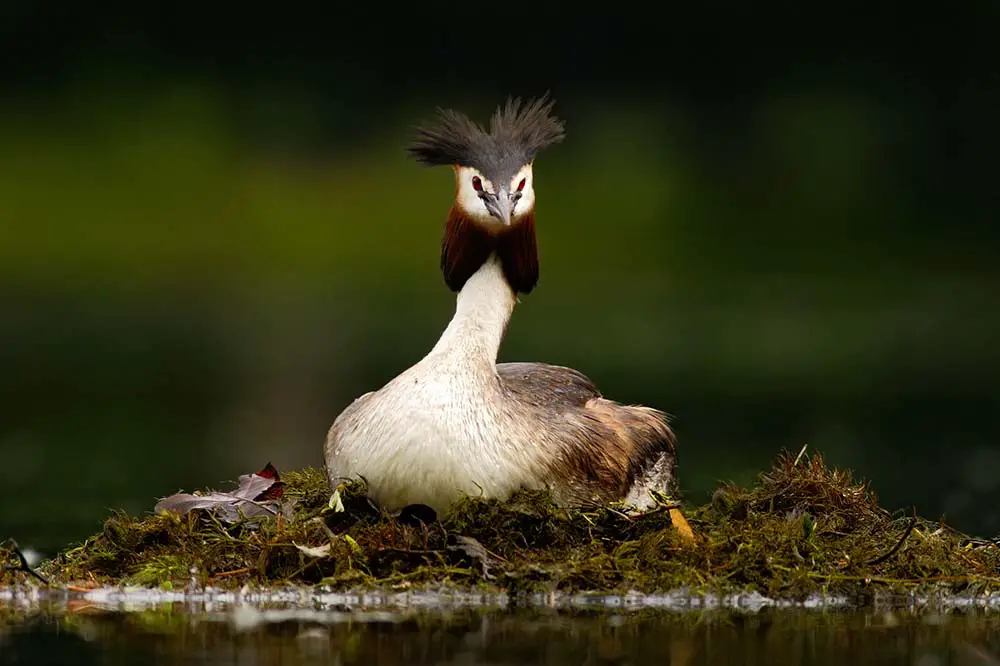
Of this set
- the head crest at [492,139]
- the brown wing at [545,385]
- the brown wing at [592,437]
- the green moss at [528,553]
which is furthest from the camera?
the brown wing at [545,385]

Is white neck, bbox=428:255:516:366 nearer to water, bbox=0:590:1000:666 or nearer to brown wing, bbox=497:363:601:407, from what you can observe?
brown wing, bbox=497:363:601:407

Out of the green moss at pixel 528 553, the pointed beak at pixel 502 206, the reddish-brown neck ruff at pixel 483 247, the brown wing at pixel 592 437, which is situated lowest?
the green moss at pixel 528 553

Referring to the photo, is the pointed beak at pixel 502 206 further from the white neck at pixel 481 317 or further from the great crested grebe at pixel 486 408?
the white neck at pixel 481 317

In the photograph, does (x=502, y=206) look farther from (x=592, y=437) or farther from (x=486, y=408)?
(x=592, y=437)

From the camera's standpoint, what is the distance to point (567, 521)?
10727mm

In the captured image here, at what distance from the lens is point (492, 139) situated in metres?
11.5

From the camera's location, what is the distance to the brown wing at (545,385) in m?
11.9

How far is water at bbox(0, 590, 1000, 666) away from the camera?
28.0 ft

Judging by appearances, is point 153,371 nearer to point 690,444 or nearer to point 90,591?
point 690,444

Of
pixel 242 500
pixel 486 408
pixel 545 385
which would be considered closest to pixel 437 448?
pixel 486 408

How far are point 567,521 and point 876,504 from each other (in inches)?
93.4

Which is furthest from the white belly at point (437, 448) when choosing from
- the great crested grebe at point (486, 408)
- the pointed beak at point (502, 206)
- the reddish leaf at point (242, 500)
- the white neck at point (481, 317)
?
the pointed beak at point (502, 206)

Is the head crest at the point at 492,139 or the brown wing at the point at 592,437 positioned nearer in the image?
the brown wing at the point at 592,437

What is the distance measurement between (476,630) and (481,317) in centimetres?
280
